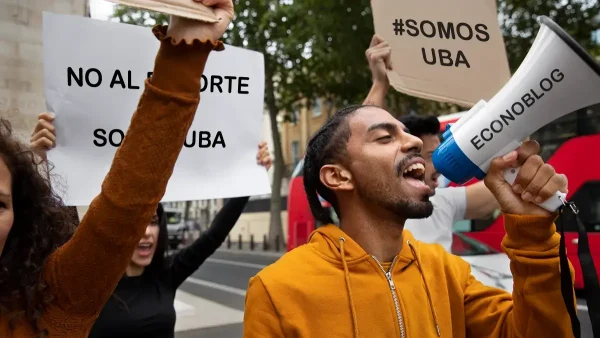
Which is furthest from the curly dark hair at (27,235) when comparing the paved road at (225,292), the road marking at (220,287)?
the road marking at (220,287)

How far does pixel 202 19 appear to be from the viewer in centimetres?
114

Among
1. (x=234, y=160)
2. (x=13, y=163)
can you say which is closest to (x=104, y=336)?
(x=234, y=160)

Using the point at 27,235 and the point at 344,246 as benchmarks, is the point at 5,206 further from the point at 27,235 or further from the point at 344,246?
the point at 344,246

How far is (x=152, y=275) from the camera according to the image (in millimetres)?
2564

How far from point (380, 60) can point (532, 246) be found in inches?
→ 45.6

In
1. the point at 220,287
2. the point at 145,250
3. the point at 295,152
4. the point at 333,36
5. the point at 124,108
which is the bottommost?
the point at 220,287

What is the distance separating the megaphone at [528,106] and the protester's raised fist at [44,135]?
1.29 meters

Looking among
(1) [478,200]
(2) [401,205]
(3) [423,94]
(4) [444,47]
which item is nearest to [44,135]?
(2) [401,205]

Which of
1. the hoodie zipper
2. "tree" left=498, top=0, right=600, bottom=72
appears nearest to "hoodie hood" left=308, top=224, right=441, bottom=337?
the hoodie zipper

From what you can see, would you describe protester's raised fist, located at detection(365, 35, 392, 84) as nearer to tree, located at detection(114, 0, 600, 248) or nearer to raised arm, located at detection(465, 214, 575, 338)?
raised arm, located at detection(465, 214, 575, 338)

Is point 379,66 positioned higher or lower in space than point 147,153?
higher

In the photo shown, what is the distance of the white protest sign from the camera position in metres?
2.06

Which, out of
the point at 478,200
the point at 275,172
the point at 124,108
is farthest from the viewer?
the point at 275,172

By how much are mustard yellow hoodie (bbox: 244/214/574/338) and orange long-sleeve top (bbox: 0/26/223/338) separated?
0.41 m
